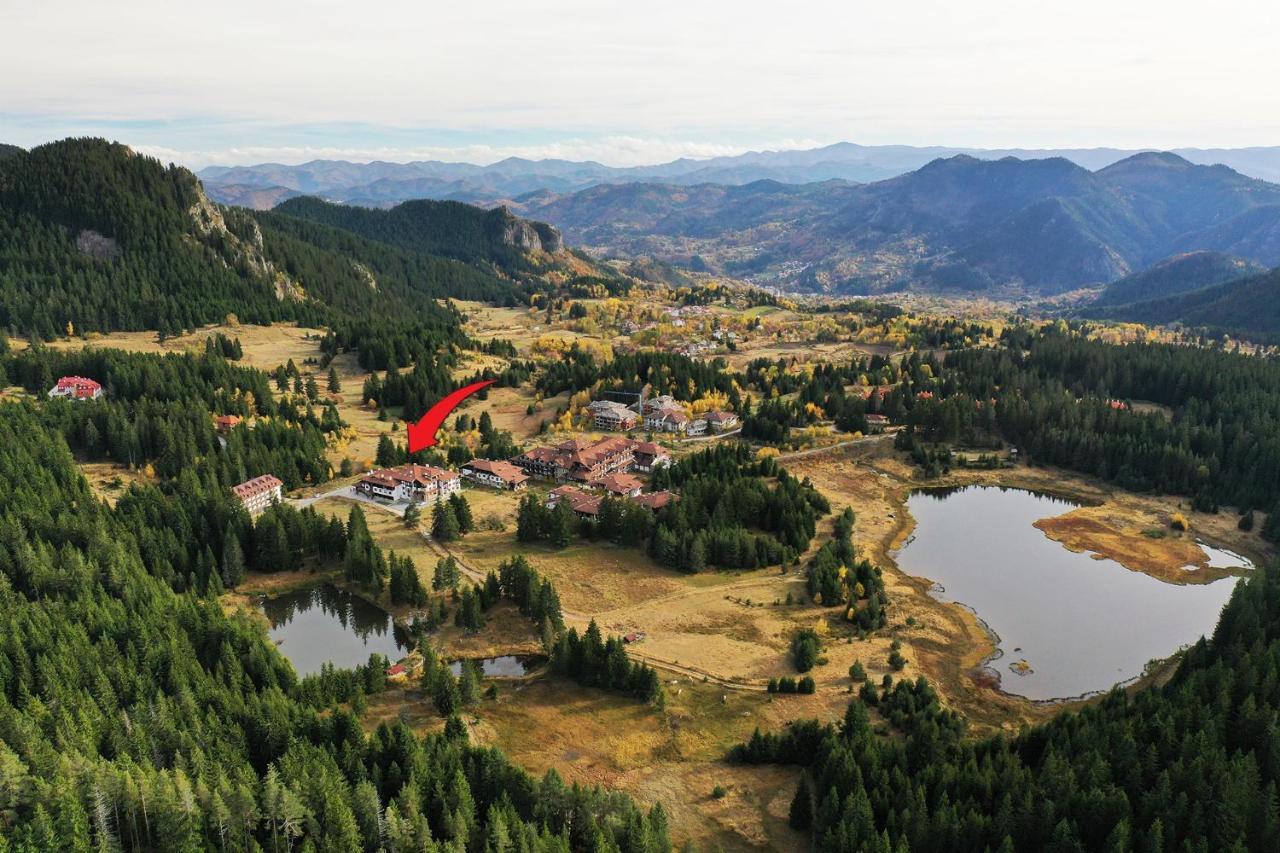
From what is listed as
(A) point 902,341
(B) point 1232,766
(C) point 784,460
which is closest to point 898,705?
(B) point 1232,766

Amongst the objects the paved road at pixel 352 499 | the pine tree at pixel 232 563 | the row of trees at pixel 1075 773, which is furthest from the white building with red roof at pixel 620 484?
the row of trees at pixel 1075 773

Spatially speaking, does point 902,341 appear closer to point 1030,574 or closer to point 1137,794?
point 1030,574

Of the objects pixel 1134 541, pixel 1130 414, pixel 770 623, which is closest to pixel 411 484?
pixel 770 623

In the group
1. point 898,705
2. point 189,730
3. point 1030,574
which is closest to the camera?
point 189,730

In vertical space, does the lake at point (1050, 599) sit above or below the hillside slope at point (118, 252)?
below

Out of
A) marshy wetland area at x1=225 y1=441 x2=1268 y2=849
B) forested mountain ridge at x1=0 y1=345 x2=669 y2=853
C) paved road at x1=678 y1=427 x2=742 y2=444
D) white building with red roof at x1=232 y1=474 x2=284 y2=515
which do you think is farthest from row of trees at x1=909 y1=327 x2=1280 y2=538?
white building with red roof at x1=232 y1=474 x2=284 y2=515

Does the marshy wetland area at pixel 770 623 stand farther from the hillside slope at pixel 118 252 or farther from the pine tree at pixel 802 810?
the hillside slope at pixel 118 252

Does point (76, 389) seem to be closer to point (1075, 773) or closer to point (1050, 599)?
point (1050, 599)
